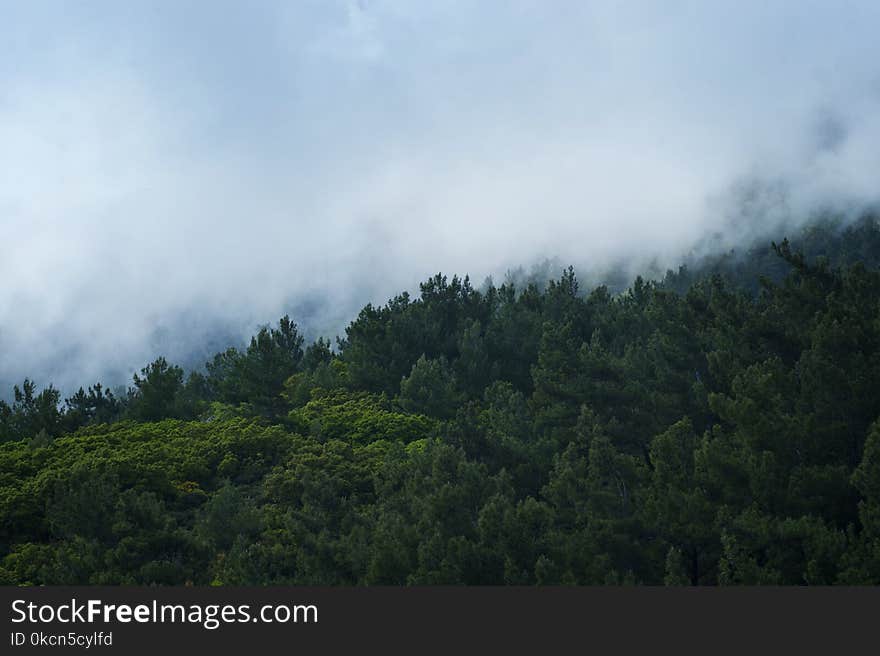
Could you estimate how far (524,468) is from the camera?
31.3 metres

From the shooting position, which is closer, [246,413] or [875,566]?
A: [875,566]

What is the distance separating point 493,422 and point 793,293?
12.0 metres

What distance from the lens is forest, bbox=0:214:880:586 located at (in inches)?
867

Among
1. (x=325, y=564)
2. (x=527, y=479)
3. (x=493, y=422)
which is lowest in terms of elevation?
(x=325, y=564)

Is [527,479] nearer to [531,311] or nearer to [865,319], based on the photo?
[865,319]

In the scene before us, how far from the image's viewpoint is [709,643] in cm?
1661

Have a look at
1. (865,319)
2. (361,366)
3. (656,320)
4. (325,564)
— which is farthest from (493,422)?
(361,366)

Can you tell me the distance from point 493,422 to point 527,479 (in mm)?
4835

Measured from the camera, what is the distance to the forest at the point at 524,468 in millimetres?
22016

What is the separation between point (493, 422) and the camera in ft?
118

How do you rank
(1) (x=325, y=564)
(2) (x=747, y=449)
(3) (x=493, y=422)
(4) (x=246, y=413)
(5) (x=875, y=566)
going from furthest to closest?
(4) (x=246, y=413), (3) (x=493, y=422), (1) (x=325, y=564), (2) (x=747, y=449), (5) (x=875, y=566)

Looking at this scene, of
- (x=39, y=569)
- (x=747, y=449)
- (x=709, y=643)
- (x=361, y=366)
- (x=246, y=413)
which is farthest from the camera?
(x=361, y=366)

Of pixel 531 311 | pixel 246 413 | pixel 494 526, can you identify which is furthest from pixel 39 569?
pixel 531 311

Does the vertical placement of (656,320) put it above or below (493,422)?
above
